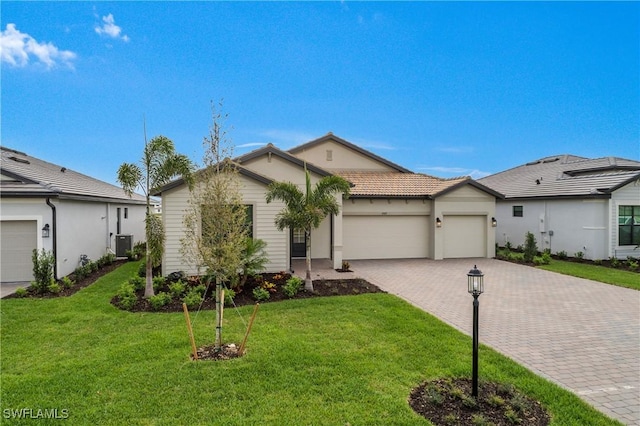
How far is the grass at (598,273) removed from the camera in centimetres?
1185

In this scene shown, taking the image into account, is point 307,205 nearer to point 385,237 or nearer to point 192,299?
point 192,299

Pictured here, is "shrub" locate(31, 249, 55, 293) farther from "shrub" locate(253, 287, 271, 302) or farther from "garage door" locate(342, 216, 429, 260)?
"garage door" locate(342, 216, 429, 260)

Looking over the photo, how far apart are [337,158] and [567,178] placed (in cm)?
1269

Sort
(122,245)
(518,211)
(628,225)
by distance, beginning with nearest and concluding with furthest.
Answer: (628,225) → (122,245) → (518,211)

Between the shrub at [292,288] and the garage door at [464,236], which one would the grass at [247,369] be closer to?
the shrub at [292,288]

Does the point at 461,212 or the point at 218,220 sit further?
the point at 461,212

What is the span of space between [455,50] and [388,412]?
654 inches

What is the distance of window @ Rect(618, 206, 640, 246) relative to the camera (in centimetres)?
1636

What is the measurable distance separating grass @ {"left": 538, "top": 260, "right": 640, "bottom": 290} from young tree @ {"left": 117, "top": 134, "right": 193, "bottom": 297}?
14.0 m

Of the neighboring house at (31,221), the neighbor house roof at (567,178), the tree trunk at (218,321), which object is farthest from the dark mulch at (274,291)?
the neighbor house roof at (567,178)

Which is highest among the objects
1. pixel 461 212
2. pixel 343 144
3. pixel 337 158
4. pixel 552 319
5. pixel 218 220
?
pixel 343 144

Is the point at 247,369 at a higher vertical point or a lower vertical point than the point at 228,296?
lower

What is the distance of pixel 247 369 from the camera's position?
5.12 m

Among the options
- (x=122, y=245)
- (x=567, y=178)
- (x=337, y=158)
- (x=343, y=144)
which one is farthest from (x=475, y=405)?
(x=567, y=178)
